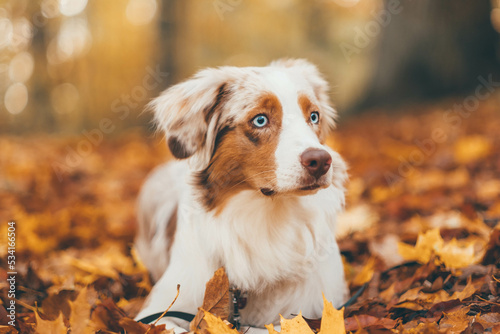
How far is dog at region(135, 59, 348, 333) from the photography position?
2254 mm

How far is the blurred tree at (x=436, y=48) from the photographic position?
778 centimetres

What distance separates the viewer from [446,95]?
28.4 ft

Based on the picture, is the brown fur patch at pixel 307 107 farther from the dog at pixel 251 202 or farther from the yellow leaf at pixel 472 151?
the yellow leaf at pixel 472 151

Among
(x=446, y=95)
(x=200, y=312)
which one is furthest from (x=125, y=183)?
(x=446, y=95)

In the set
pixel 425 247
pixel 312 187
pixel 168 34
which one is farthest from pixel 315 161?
pixel 168 34

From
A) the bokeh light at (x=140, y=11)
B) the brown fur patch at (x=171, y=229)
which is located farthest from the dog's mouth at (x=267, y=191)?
the bokeh light at (x=140, y=11)

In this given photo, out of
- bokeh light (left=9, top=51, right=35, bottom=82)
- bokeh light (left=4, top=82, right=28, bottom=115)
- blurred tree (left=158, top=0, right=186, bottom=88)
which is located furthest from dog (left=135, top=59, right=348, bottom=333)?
bokeh light (left=4, top=82, right=28, bottom=115)

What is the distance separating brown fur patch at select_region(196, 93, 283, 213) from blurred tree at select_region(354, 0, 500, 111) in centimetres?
662

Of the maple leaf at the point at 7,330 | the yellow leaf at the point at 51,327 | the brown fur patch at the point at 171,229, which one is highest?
the yellow leaf at the point at 51,327

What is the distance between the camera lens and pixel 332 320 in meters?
1.72

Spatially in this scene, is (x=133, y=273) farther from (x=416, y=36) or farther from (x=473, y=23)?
(x=473, y=23)

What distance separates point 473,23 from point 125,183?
6.58 meters

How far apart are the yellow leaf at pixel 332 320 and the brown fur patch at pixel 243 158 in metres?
0.66

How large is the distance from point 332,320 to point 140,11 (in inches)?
660
